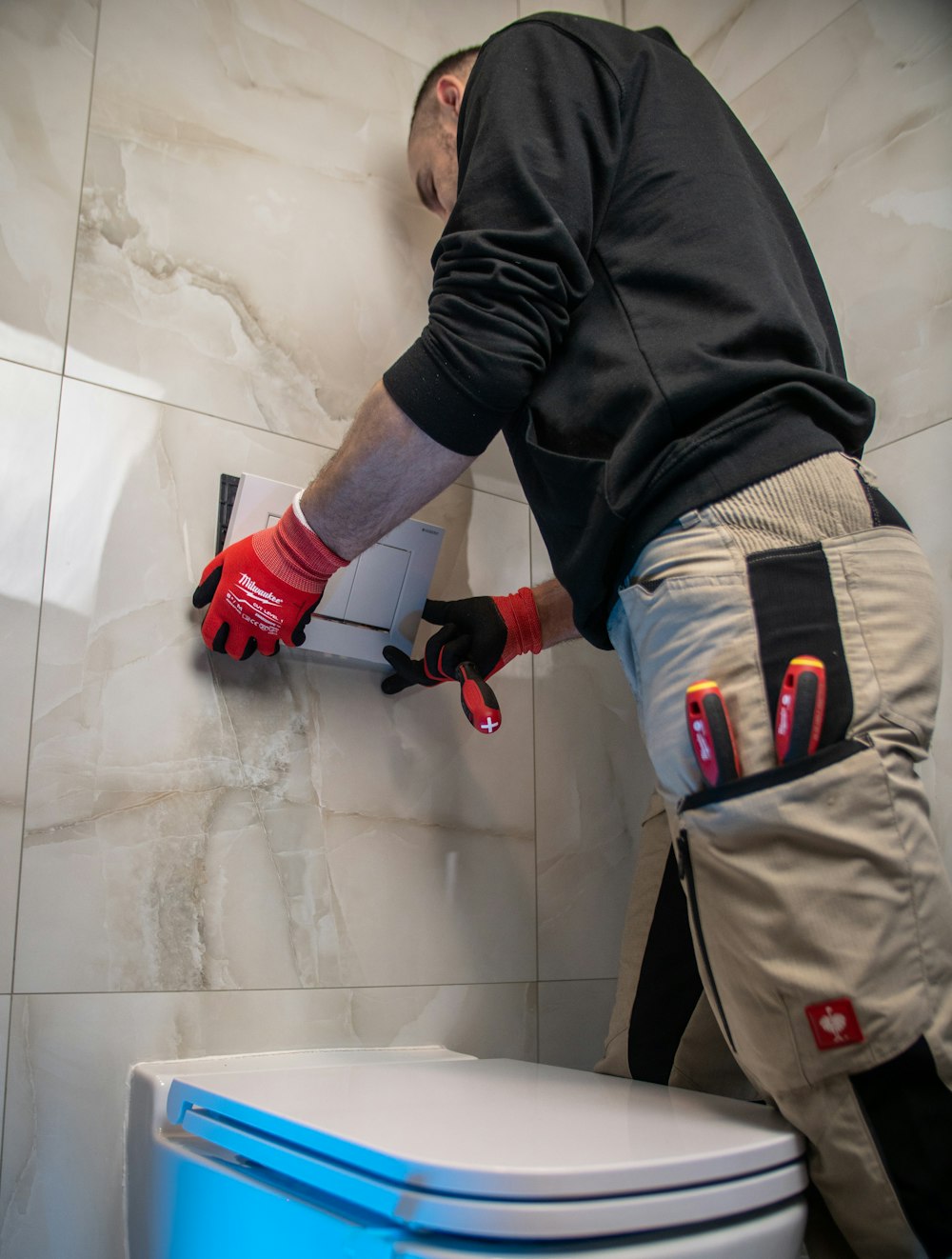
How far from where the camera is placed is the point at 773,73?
60.6 inches

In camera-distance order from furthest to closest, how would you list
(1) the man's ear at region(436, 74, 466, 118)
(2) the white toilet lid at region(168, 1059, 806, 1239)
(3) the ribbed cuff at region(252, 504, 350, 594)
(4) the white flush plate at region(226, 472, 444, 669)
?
(1) the man's ear at region(436, 74, 466, 118)
(4) the white flush plate at region(226, 472, 444, 669)
(3) the ribbed cuff at region(252, 504, 350, 594)
(2) the white toilet lid at region(168, 1059, 806, 1239)

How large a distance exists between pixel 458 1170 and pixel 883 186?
1349mm

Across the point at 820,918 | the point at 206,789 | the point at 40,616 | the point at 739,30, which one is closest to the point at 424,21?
the point at 739,30

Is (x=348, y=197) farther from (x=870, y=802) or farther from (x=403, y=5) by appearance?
(x=870, y=802)

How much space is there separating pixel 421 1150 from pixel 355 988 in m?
0.61

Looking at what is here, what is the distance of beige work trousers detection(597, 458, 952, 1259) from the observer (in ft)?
2.21

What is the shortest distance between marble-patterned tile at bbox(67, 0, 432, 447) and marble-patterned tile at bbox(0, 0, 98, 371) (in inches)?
0.8

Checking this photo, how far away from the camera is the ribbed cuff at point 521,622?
48.3 inches

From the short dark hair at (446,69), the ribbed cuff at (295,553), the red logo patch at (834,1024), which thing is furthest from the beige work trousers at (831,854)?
the short dark hair at (446,69)

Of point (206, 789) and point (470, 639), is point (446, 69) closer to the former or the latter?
point (470, 639)

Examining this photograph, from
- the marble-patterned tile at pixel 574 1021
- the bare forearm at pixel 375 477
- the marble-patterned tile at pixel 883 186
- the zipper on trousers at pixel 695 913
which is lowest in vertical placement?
the marble-patterned tile at pixel 574 1021

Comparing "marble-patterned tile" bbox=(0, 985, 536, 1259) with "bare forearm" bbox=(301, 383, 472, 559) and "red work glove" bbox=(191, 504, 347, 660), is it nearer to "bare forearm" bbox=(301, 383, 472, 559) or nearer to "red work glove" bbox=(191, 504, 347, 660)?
"red work glove" bbox=(191, 504, 347, 660)

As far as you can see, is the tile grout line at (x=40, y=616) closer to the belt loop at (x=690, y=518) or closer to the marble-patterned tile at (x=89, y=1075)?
the marble-patterned tile at (x=89, y=1075)

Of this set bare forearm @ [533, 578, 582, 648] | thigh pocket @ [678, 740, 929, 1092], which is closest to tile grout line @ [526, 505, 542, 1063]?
bare forearm @ [533, 578, 582, 648]
